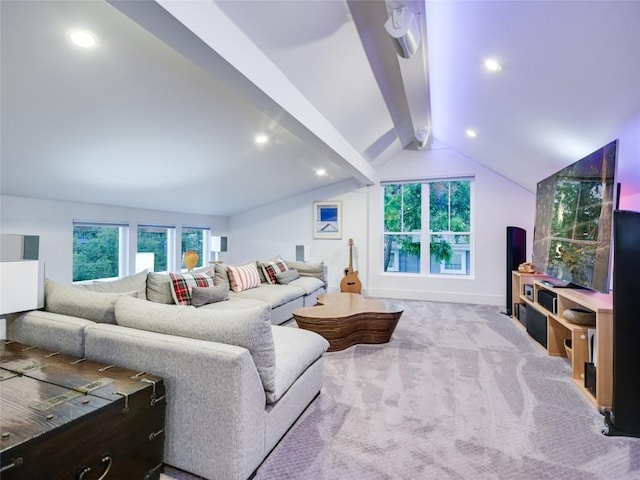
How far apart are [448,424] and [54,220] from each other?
447 cm

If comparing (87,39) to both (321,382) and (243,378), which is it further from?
(321,382)

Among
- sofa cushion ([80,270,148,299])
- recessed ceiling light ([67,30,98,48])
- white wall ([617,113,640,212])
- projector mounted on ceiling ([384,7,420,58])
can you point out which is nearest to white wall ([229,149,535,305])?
white wall ([617,113,640,212])

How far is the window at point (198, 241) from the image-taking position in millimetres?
5938

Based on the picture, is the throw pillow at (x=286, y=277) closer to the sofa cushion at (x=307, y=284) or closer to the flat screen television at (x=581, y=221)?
the sofa cushion at (x=307, y=284)

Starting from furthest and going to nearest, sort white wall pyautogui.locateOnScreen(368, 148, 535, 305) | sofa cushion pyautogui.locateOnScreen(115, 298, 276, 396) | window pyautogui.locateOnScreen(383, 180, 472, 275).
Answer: window pyautogui.locateOnScreen(383, 180, 472, 275), white wall pyautogui.locateOnScreen(368, 148, 535, 305), sofa cushion pyautogui.locateOnScreen(115, 298, 276, 396)

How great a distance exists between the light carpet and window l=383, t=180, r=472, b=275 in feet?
9.01

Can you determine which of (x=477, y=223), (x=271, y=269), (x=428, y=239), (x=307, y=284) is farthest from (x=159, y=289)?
(x=477, y=223)

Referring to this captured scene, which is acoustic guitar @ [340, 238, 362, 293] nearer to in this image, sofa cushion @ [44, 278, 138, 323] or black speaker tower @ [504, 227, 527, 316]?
black speaker tower @ [504, 227, 527, 316]

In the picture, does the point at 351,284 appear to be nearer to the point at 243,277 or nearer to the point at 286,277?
the point at 286,277

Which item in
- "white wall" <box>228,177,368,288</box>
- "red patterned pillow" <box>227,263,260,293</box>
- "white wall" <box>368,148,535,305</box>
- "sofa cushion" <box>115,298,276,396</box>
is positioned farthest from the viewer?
"white wall" <box>228,177,368,288</box>

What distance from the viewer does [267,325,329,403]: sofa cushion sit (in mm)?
1697

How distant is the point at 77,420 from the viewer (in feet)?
3.60

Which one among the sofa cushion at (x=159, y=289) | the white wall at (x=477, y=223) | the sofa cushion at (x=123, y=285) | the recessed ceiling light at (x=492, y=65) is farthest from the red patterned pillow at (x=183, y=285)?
the white wall at (x=477, y=223)

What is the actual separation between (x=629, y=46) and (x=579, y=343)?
202cm
